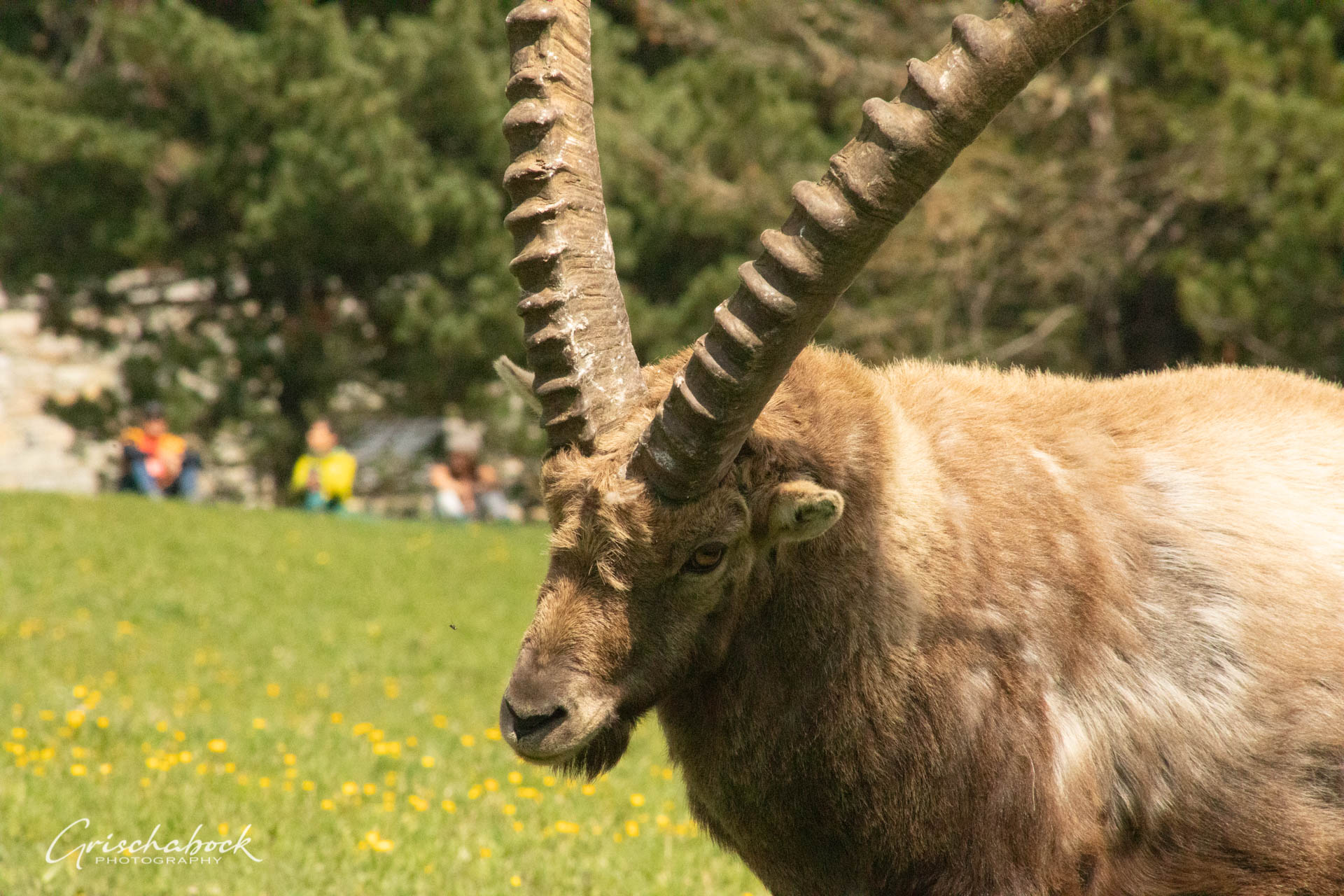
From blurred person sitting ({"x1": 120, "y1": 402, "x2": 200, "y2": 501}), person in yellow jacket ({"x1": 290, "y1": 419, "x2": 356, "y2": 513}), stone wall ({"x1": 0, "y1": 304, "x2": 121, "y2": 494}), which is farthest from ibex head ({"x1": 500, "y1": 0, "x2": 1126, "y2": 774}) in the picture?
stone wall ({"x1": 0, "y1": 304, "x2": 121, "y2": 494})

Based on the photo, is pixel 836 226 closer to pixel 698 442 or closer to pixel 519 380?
pixel 698 442

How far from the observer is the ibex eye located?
14.1 ft

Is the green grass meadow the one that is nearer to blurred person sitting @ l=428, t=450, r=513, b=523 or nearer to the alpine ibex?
the alpine ibex

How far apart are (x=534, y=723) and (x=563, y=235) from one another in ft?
5.46

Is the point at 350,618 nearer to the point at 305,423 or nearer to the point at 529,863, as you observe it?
the point at 529,863

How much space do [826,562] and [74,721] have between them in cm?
552

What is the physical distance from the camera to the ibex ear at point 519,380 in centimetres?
504

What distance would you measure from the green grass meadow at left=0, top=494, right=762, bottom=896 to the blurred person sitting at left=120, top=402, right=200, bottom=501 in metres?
5.95

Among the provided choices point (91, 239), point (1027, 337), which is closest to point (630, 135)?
point (1027, 337)

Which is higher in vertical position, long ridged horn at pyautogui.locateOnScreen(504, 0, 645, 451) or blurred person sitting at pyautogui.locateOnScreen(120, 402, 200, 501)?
long ridged horn at pyautogui.locateOnScreen(504, 0, 645, 451)

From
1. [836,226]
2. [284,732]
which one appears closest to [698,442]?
[836,226]

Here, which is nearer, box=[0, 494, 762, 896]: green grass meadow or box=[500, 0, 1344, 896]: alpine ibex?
box=[500, 0, 1344, 896]: alpine ibex

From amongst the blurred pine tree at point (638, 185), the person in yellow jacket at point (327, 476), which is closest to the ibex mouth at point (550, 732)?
the blurred pine tree at point (638, 185)

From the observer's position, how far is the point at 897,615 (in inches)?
172
